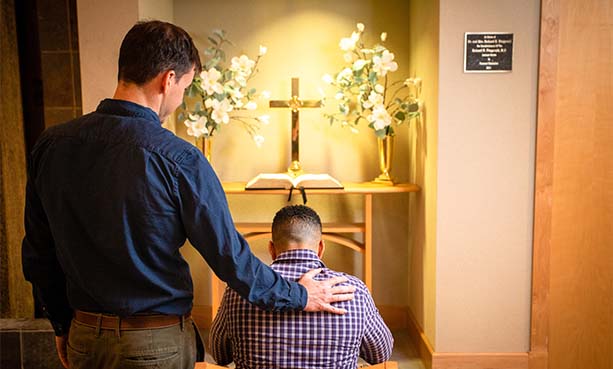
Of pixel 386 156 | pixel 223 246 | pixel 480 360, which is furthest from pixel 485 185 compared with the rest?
pixel 223 246

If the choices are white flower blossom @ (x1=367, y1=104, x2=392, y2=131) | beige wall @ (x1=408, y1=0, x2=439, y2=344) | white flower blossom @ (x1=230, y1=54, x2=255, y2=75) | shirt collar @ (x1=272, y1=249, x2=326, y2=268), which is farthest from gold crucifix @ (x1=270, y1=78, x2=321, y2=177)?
shirt collar @ (x1=272, y1=249, x2=326, y2=268)

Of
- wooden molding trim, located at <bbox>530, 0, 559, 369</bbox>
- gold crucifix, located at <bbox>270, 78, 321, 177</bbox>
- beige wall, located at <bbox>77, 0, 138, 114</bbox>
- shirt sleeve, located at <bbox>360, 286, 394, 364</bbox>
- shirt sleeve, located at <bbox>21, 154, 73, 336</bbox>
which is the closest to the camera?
shirt sleeve, located at <bbox>21, 154, 73, 336</bbox>

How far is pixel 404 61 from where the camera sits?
10.8 feet

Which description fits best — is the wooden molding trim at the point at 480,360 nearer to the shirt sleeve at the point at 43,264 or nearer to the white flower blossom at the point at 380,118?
the white flower blossom at the point at 380,118

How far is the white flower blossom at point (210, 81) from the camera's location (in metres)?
2.84

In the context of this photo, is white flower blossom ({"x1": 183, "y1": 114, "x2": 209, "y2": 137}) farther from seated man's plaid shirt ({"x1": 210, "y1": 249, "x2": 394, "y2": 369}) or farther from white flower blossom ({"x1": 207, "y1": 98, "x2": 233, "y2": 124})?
seated man's plaid shirt ({"x1": 210, "y1": 249, "x2": 394, "y2": 369})

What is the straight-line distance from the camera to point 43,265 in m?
1.40

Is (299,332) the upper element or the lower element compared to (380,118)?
lower

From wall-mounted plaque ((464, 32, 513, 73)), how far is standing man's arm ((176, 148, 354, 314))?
1611mm

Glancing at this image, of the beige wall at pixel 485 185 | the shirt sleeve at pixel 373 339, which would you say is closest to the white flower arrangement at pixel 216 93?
the beige wall at pixel 485 185

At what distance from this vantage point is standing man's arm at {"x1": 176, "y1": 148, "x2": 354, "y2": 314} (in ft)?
3.97

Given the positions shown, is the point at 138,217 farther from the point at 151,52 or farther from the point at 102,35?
the point at 102,35

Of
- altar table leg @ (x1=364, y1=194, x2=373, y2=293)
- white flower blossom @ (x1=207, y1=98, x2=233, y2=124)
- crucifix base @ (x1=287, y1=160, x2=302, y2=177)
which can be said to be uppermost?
white flower blossom @ (x1=207, y1=98, x2=233, y2=124)

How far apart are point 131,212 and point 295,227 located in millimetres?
495
